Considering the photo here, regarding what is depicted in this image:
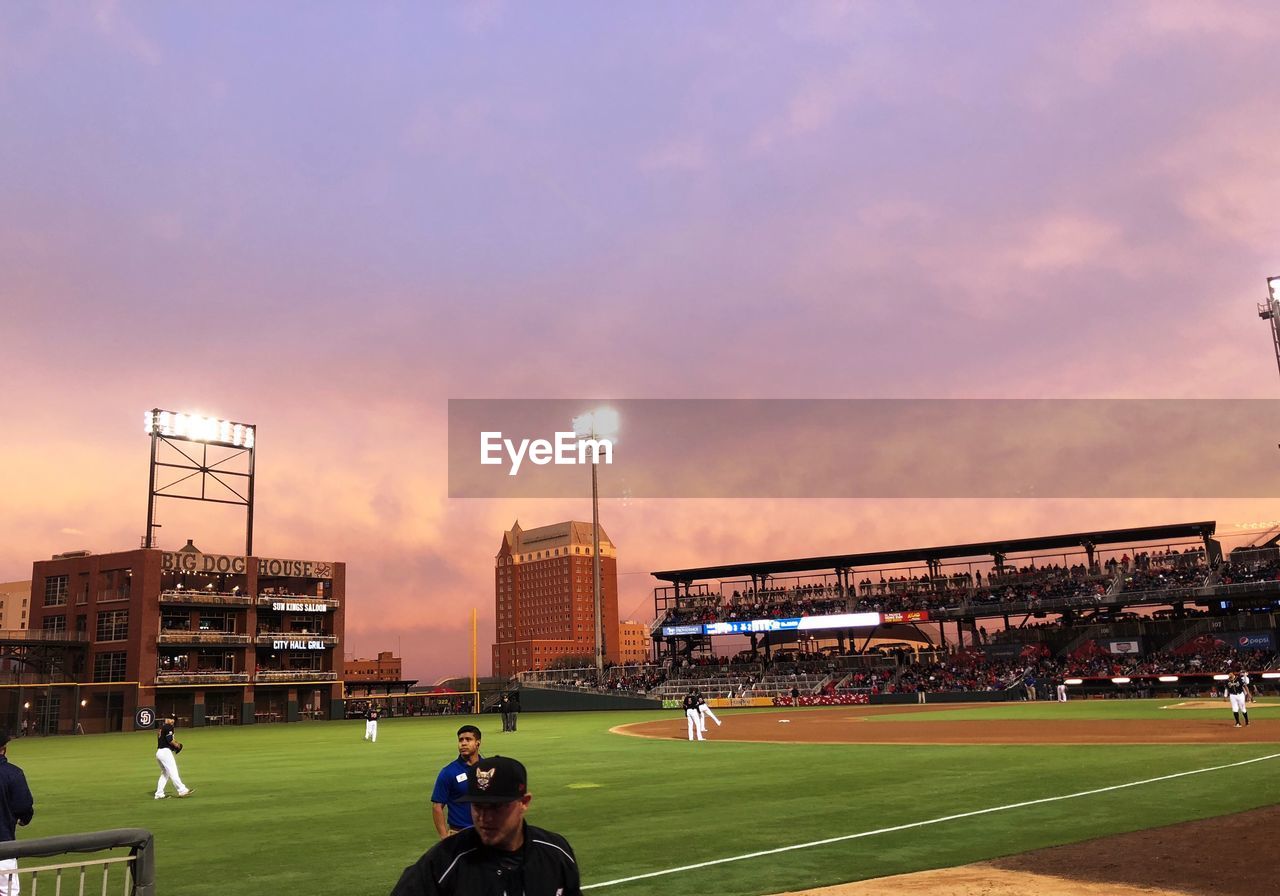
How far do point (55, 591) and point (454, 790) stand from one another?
8634 centimetres

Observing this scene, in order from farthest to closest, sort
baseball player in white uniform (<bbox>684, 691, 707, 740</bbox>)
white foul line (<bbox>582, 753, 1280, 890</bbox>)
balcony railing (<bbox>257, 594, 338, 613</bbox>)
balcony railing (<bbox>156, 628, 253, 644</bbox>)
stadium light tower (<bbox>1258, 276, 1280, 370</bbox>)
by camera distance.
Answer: balcony railing (<bbox>257, 594, 338, 613</bbox>)
balcony railing (<bbox>156, 628, 253, 644</bbox>)
stadium light tower (<bbox>1258, 276, 1280, 370</bbox>)
baseball player in white uniform (<bbox>684, 691, 707, 740</bbox>)
white foul line (<bbox>582, 753, 1280, 890</bbox>)

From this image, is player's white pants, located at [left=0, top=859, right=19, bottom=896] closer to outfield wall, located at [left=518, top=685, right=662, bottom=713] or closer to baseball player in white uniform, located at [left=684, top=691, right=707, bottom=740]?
baseball player in white uniform, located at [left=684, top=691, right=707, bottom=740]

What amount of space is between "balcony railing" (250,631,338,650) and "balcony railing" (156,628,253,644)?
1322mm

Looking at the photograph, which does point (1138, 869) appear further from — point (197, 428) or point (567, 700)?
point (197, 428)

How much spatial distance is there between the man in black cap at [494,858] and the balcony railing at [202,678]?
79243mm

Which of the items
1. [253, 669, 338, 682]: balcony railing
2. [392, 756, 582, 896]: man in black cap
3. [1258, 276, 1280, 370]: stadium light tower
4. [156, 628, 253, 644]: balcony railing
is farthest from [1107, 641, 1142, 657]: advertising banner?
[392, 756, 582, 896]: man in black cap

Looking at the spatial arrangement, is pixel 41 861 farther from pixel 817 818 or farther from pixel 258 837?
pixel 817 818

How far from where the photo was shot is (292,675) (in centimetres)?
8144

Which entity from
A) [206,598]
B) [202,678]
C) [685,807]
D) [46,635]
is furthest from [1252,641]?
[46,635]

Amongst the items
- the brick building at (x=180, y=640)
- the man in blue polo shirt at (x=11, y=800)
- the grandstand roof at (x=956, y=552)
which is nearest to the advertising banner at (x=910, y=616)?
the grandstand roof at (x=956, y=552)

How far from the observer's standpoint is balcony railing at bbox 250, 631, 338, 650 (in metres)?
81.4

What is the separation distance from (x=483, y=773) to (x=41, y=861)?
15.1 meters

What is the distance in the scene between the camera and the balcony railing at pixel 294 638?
8138 cm

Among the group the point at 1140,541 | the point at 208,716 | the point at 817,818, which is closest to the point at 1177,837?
the point at 817,818
